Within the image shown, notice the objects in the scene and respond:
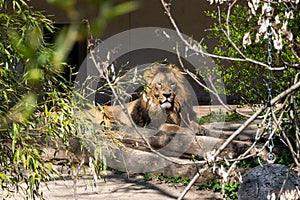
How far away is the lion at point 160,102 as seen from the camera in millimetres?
6938

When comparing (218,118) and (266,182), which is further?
(218,118)

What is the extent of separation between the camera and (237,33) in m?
5.37

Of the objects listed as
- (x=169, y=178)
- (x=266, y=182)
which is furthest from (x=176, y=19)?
(x=266, y=182)

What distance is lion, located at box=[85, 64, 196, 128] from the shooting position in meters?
6.94

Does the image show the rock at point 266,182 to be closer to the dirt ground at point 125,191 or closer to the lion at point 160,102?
the dirt ground at point 125,191

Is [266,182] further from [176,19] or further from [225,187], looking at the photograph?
[176,19]

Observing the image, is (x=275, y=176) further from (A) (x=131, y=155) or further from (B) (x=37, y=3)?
(B) (x=37, y=3)

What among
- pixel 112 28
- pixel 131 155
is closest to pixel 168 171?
pixel 131 155

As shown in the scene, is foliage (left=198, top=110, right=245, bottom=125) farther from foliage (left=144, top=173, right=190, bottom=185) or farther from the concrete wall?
the concrete wall

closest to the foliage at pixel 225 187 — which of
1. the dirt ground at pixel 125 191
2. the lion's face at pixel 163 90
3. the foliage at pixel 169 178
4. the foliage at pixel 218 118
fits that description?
the dirt ground at pixel 125 191

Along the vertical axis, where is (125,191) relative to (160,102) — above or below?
below

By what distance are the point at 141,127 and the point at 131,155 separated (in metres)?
0.84

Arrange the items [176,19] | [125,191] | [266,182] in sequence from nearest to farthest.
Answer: [266,182], [125,191], [176,19]

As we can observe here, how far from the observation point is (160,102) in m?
7.01
